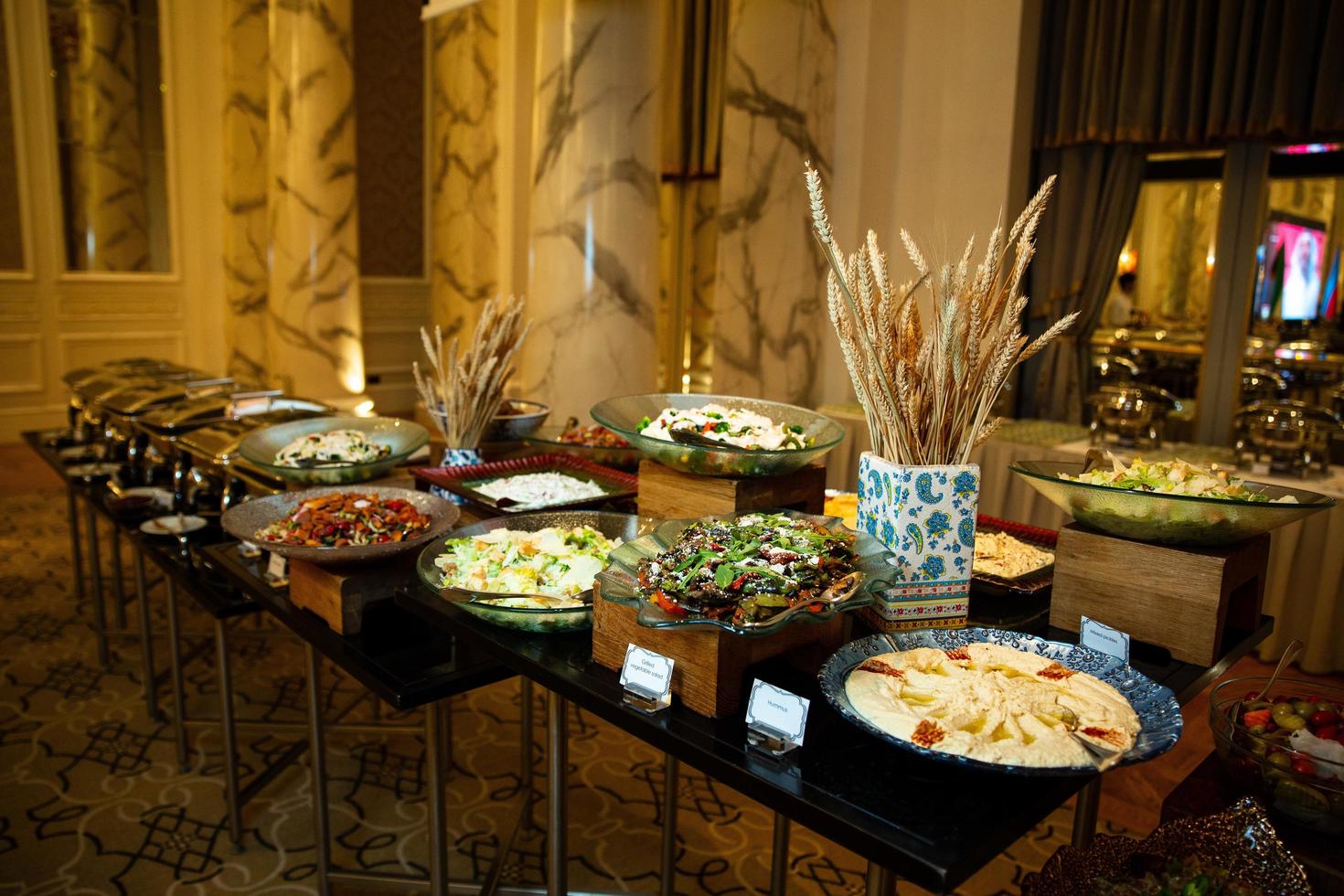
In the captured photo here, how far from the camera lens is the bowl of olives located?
1.04 meters

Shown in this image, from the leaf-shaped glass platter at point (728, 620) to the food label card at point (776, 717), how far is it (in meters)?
0.06

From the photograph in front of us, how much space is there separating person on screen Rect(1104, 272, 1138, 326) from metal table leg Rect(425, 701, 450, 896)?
3738 millimetres

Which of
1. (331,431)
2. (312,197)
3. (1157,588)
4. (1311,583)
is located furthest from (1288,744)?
(312,197)

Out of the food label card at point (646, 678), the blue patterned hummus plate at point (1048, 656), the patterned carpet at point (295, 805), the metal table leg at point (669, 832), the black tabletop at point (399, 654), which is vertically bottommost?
the patterned carpet at point (295, 805)

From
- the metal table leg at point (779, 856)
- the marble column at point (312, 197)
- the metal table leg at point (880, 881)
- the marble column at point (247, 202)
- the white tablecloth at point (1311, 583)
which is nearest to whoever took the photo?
the metal table leg at point (880, 881)

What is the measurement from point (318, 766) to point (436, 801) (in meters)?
0.45

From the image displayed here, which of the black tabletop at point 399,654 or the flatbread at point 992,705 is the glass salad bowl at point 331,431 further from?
the flatbread at point 992,705

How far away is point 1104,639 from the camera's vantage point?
114cm

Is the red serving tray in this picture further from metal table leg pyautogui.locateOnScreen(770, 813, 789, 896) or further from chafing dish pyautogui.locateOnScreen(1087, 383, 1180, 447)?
chafing dish pyautogui.locateOnScreen(1087, 383, 1180, 447)

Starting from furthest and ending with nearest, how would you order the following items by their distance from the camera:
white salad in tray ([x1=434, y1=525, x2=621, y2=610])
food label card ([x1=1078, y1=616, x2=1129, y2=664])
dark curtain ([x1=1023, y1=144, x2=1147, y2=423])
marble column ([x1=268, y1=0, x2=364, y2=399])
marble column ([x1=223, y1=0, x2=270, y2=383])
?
marble column ([x1=223, y1=0, x2=270, y2=383]) → marble column ([x1=268, y1=0, x2=364, y2=399]) → dark curtain ([x1=1023, y1=144, x2=1147, y2=423]) → white salad in tray ([x1=434, y1=525, x2=621, y2=610]) → food label card ([x1=1078, y1=616, x2=1129, y2=664])

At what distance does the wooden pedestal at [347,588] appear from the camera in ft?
4.84

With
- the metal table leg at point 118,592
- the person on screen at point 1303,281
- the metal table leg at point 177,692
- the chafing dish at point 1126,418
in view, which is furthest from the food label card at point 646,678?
the person on screen at point 1303,281

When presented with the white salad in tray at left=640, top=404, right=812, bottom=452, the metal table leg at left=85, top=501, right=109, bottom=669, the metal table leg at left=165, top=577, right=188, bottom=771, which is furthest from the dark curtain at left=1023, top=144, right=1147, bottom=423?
the metal table leg at left=85, top=501, right=109, bottom=669

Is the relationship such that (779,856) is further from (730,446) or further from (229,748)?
(229,748)
